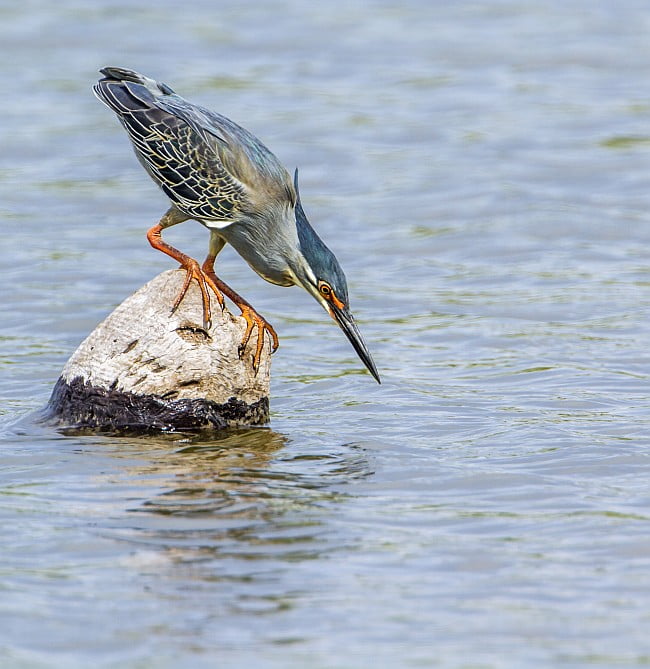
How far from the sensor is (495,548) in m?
5.87

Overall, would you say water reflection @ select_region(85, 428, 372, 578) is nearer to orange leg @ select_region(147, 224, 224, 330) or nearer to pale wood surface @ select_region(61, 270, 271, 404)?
pale wood surface @ select_region(61, 270, 271, 404)

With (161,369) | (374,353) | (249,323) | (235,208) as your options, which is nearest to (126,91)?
(235,208)

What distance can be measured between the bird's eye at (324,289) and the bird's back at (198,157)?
566 millimetres

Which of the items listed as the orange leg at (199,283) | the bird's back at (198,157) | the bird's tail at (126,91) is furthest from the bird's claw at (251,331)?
the bird's tail at (126,91)

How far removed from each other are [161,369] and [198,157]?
133 cm

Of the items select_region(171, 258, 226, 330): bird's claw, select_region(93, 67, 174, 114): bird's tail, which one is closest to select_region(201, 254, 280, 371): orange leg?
select_region(171, 258, 226, 330): bird's claw

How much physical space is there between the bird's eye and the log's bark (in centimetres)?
44

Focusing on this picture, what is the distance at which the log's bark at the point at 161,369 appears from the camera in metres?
7.33

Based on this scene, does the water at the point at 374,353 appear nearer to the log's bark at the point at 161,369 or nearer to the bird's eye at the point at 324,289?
the log's bark at the point at 161,369

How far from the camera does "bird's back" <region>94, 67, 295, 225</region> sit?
7699 mm

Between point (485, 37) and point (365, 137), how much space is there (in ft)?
13.5

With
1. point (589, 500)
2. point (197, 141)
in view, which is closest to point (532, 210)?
point (197, 141)

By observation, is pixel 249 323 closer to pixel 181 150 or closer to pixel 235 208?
pixel 235 208

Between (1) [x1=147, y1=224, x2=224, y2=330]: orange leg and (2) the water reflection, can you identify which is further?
(1) [x1=147, y1=224, x2=224, y2=330]: orange leg
